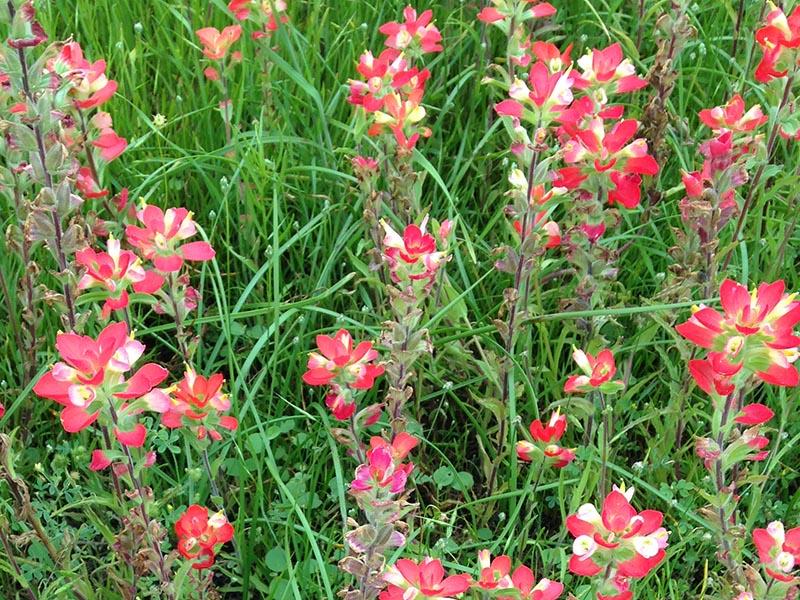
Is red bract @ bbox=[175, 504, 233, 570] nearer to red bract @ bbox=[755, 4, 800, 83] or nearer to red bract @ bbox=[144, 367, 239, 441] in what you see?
red bract @ bbox=[144, 367, 239, 441]

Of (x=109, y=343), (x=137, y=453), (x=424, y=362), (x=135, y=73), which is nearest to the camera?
(x=109, y=343)

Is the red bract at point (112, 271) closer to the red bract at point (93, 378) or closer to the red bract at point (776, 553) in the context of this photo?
the red bract at point (93, 378)

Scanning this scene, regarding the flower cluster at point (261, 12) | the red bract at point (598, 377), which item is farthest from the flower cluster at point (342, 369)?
the flower cluster at point (261, 12)

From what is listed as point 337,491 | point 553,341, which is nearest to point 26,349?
point 337,491

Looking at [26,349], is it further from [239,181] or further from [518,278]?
[518,278]

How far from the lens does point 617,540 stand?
152 cm

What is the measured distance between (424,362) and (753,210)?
0.98 metres

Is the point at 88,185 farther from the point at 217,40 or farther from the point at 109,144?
the point at 217,40

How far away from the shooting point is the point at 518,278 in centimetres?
209

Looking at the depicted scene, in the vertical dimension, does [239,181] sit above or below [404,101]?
below

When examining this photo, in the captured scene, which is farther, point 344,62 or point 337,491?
point 344,62

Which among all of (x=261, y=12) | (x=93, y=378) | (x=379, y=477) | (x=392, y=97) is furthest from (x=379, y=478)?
(x=261, y=12)

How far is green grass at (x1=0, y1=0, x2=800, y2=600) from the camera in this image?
206cm

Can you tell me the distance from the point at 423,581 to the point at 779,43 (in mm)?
1389
